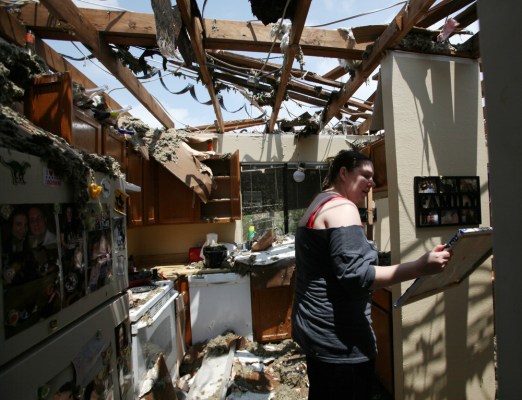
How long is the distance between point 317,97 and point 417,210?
1870 millimetres

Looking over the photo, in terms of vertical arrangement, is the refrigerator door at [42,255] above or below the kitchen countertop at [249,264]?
above

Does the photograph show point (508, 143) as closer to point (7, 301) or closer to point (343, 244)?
point (343, 244)

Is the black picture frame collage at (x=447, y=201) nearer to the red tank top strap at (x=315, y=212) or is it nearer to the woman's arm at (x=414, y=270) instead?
the woman's arm at (x=414, y=270)

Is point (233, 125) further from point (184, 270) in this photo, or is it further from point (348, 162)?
point (348, 162)

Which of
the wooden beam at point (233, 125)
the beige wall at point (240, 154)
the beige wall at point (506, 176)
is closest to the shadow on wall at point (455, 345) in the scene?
the beige wall at point (506, 176)

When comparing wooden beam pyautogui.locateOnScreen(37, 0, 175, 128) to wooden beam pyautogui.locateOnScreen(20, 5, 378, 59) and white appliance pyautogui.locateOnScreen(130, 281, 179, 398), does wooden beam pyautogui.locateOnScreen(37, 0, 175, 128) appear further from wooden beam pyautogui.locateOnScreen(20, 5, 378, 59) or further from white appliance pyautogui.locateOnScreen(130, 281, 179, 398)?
white appliance pyautogui.locateOnScreen(130, 281, 179, 398)

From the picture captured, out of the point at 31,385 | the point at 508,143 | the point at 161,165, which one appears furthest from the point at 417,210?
the point at 161,165

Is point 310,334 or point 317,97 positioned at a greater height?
point 317,97

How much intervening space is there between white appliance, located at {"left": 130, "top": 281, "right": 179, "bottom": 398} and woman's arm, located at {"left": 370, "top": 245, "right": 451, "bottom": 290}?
58.3 inches

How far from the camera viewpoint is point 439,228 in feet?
6.89

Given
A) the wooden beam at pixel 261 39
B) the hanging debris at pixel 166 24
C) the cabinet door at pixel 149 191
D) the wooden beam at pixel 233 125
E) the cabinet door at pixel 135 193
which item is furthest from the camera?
the wooden beam at pixel 233 125

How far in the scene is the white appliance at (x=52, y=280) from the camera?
0.76 meters

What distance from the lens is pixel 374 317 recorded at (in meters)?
2.43

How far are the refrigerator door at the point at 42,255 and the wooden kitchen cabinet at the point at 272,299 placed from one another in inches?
80.0
